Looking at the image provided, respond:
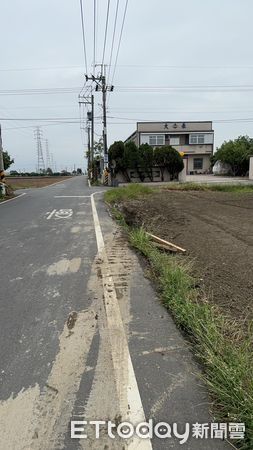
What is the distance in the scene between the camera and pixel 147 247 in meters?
7.20

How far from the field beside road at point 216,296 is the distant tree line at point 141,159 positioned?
94.7 ft

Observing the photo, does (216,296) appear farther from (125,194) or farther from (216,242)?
(125,194)

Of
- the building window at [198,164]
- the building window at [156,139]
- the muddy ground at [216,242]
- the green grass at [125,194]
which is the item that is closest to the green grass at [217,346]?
the muddy ground at [216,242]

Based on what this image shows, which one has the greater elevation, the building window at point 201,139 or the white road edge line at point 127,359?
the building window at point 201,139

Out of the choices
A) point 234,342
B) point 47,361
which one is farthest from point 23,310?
point 234,342

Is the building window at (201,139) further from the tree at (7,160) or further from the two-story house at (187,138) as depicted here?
the tree at (7,160)

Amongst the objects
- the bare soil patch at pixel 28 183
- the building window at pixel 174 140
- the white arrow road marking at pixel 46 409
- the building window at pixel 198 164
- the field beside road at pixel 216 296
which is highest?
the building window at pixel 174 140

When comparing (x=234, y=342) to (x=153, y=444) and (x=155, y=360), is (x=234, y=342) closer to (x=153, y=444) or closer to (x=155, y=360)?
(x=155, y=360)

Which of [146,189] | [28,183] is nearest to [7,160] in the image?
[28,183]

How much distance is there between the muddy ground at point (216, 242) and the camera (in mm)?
4500

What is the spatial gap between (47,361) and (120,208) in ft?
41.1

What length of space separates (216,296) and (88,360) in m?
2.01

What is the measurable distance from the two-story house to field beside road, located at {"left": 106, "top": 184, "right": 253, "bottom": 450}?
2125 inches

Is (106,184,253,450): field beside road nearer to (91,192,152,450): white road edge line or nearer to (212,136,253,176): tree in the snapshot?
(91,192,152,450): white road edge line
